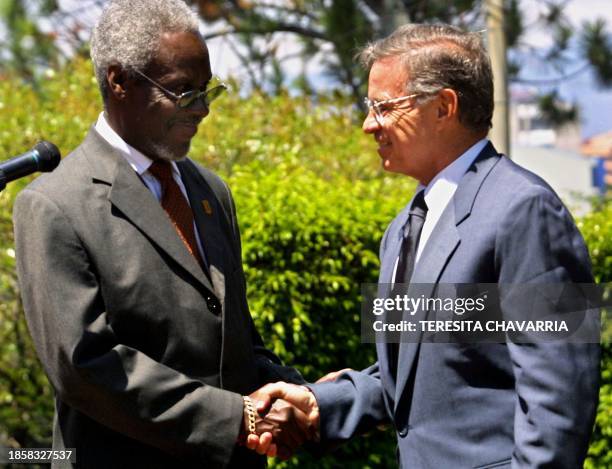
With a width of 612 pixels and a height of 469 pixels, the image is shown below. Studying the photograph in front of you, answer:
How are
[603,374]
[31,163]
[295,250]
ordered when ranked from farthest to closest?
[603,374] < [295,250] < [31,163]

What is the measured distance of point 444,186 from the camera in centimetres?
329

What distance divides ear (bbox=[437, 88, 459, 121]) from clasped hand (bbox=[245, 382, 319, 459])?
1033mm

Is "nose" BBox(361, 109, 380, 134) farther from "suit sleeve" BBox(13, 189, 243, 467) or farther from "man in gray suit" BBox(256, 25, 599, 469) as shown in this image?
"suit sleeve" BBox(13, 189, 243, 467)

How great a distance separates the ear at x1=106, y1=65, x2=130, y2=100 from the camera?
3.28 metres

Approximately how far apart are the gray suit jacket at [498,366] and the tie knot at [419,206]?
183mm

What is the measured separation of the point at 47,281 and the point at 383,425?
127 centimetres

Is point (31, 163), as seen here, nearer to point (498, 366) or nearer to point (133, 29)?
point (133, 29)

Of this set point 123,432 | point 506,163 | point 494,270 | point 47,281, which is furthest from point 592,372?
point 47,281

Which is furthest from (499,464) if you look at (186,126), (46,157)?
(46,157)

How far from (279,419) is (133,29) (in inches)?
51.0

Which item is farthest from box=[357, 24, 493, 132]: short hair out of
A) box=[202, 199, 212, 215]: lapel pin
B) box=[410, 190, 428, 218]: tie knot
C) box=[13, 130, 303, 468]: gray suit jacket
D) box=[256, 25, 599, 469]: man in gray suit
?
box=[13, 130, 303, 468]: gray suit jacket

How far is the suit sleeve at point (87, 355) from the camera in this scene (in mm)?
3051

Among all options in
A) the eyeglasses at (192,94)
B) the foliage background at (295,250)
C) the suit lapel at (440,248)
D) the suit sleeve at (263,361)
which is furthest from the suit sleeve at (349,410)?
the foliage background at (295,250)

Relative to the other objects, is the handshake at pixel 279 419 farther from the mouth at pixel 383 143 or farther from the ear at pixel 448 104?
the ear at pixel 448 104
